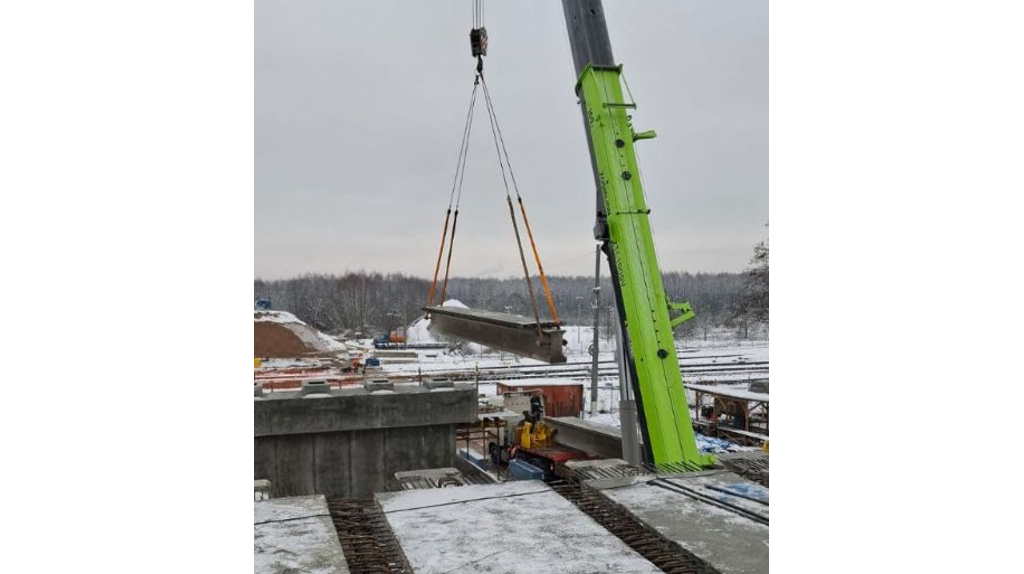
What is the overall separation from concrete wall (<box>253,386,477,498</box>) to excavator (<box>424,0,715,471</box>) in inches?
191

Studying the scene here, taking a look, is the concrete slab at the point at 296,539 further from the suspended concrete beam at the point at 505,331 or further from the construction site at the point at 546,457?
the suspended concrete beam at the point at 505,331

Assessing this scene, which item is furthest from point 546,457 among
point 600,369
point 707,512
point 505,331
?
point 600,369

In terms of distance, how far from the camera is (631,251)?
6594 mm

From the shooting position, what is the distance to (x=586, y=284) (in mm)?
25047

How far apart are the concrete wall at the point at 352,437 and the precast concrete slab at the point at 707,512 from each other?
23.4 ft

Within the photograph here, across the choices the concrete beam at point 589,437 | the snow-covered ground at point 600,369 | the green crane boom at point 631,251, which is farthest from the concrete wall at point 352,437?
the snow-covered ground at point 600,369

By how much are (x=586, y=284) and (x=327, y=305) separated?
1465 cm

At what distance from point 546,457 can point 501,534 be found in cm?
737

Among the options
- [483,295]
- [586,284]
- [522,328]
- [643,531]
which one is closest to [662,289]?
[522,328]

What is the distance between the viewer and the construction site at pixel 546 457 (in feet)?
11.6

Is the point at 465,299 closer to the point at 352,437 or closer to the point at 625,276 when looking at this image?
the point at 352,437

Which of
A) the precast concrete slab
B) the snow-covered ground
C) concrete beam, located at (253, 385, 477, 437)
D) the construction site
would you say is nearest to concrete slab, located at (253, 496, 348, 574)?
the construction site

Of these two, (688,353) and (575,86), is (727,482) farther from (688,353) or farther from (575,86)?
(688,353)

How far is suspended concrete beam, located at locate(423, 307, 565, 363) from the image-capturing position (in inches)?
242
